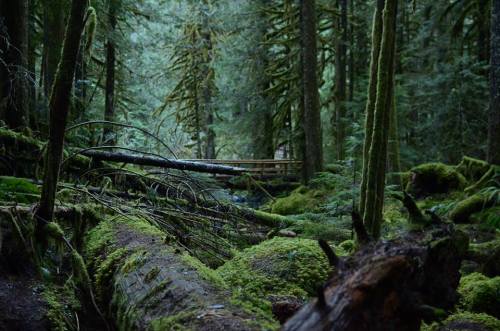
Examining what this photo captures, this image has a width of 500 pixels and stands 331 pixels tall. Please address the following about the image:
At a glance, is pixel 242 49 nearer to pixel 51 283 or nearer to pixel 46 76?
pixel 46 76

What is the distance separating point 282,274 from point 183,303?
1.76m

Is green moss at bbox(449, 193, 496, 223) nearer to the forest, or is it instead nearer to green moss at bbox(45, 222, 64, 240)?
the forest

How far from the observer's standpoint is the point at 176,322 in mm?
2768

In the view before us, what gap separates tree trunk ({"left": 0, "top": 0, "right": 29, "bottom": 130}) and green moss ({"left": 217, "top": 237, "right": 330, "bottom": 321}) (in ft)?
15.1

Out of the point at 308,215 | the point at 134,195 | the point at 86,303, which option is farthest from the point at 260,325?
the point at 308,215

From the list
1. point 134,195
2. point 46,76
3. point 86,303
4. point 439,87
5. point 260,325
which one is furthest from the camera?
point 439,87

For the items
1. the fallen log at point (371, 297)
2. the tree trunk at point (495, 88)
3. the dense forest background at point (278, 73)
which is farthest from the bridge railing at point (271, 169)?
the fallen log at point (371, 297)

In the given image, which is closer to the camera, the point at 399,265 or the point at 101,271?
the point at 399,265

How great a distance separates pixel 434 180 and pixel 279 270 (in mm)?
8659

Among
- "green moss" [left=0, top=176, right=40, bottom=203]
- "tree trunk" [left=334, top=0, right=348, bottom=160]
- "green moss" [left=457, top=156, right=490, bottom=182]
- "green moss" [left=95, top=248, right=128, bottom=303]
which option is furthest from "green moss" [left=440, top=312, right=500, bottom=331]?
"tree trunk" [left=334, top=0, right=348, bottom=160]

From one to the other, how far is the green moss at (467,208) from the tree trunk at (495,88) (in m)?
1.83

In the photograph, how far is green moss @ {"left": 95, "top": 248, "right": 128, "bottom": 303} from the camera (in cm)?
423

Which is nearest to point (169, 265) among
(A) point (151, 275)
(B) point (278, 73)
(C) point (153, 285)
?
(A) point (151, 275)

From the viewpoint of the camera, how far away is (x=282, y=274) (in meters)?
4.59
